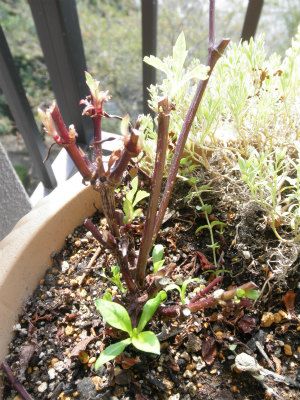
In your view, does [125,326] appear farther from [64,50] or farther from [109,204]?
[64,50]

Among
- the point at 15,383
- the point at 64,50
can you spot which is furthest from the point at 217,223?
the point at 64,50

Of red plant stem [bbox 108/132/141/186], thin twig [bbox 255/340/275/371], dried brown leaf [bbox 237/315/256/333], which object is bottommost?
thin twig [bbox 255/340/275/371]

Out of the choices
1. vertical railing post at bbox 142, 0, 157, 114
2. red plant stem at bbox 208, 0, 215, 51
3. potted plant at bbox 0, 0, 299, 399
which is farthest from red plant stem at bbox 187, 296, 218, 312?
vertical railing post at bbox 142, 0, 157, 114

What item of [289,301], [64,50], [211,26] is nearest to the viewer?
[211,26]

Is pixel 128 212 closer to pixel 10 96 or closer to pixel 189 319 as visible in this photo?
pixel 189 319

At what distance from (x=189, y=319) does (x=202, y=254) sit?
0.12m

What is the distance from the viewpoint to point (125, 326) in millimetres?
531

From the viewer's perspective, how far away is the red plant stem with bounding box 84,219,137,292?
0.54 m

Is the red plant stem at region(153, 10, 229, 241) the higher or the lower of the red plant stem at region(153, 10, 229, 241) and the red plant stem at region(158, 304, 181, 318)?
the higher

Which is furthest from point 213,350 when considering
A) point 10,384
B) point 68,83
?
point 68,83

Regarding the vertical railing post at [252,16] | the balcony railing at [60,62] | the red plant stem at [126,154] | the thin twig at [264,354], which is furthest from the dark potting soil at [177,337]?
the vertical railing post at [252,16]

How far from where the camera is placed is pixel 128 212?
0.66 m

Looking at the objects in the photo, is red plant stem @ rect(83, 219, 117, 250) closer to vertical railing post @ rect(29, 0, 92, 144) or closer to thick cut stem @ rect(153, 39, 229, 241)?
thick cut stem @ rect(153, 39, 229, 241)

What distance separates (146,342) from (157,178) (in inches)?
8.8
